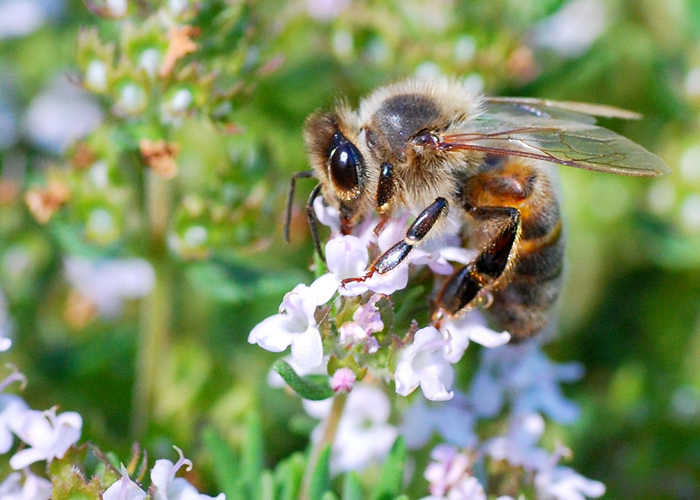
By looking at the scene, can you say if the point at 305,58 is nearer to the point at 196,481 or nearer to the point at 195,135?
the point at 195,135

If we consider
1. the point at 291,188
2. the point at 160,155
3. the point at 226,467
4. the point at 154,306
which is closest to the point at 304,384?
the point at 226,467

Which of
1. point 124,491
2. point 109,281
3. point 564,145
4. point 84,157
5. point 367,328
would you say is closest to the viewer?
point 124,491

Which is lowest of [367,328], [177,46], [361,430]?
[361,430]

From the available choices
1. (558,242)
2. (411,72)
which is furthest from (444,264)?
(411,72)

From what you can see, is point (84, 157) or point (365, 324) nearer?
point (365, 324)

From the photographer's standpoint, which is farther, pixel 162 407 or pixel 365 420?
pixel 162 407

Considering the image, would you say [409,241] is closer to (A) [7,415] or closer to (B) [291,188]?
(B) [291,188]

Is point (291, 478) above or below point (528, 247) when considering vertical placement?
below
